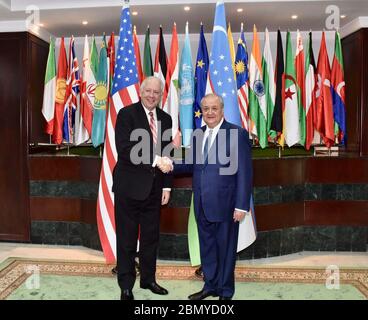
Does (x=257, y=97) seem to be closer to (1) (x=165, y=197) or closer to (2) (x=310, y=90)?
(2) (x=310, y=90)

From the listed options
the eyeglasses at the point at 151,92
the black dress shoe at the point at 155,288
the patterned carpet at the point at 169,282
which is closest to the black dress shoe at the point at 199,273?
the patterned carpet at the point at 169,282

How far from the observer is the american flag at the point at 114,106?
3.46m

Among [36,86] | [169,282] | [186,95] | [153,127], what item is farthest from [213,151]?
[36,86]

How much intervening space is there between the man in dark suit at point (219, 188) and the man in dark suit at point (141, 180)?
0.27 m

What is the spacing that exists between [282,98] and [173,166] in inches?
94.5

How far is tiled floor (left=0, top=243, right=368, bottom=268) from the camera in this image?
159 inches

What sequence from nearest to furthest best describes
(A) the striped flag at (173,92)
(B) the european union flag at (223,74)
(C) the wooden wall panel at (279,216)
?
(B) the european union flag at (223,74)
(C) the wooden wall panel at (279,216)
(A) the striped flag at (173,92)

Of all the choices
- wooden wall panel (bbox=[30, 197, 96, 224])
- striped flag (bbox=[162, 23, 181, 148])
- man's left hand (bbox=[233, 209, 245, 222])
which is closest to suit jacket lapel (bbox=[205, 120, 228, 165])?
man's left hand (bbox=[233, 209, 245, 222])

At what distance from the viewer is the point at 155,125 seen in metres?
2.87

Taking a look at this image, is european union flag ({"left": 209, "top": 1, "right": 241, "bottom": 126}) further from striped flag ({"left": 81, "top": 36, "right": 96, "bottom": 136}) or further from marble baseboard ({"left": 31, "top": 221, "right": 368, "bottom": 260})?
striped flag ({"left": 81, "top": 36, "right": 96, "bottom": 136})

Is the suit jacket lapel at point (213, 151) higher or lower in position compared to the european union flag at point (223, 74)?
lower

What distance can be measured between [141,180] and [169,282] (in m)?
1.11

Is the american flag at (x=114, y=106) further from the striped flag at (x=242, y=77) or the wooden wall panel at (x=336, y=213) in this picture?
the wooden wall panel at (x=336, y=213)

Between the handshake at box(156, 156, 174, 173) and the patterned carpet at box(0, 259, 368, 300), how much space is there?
100cm
